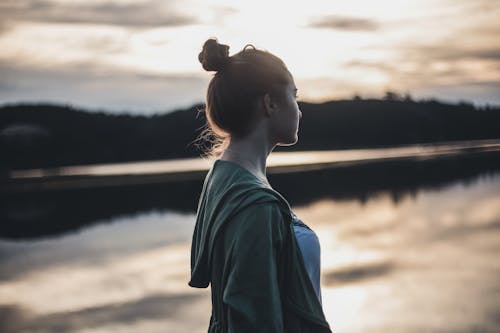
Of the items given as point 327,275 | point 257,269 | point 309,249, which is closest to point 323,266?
point 327,275

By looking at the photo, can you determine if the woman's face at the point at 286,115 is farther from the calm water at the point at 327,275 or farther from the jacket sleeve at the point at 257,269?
the calm water at the point at 327,275

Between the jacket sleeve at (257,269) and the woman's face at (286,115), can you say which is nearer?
the jacket sleeve at (257,269)

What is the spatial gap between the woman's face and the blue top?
25cm

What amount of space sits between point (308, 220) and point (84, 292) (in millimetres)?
5861

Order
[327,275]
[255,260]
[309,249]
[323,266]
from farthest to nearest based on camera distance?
[323,266]
[327,275]
[309,249]
[255,260]

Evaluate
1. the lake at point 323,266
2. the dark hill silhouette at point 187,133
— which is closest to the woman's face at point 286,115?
the lake at point 323,266

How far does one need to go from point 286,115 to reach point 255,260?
0.44 metres

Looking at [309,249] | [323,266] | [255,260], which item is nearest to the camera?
[255,260]

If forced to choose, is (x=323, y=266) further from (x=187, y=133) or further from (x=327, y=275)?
(x=187, y=133)

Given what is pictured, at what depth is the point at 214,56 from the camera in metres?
1.86

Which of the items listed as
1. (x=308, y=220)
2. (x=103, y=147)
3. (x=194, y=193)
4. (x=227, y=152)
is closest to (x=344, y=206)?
(x=308, y=220)

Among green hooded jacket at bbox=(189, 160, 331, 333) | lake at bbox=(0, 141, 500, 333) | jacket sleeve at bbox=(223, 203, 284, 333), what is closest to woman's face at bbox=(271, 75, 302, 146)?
green hooded jacket at bbox=(189, 160, 331, 333)

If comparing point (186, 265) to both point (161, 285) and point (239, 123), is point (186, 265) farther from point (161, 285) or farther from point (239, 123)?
point (239, 123)

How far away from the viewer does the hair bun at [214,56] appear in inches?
73.1
